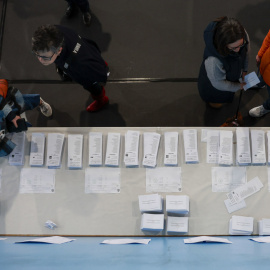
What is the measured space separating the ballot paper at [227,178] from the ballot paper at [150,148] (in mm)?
425

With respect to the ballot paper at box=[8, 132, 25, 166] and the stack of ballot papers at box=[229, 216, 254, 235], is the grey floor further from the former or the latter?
the stack of ballot papers at box=[229, 216, 254, 235]

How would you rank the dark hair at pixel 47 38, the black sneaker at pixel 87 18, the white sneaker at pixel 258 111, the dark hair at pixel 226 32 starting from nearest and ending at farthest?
the dark hair at pixel 226 32
the dark hair at pixel 47 38
the white sneaker at pixel 258 111
the black sneaker at pixel 87 18

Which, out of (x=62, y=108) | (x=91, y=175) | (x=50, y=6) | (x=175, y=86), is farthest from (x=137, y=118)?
(x=50, y=6)

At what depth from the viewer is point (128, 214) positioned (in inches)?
87.1

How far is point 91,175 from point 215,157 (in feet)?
2.95

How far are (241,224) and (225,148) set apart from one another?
53 centimetres

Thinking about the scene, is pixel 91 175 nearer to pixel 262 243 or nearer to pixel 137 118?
pixel 137 118

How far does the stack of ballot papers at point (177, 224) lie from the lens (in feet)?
7.02

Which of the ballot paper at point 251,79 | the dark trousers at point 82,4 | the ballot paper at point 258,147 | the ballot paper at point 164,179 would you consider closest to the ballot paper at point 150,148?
the ballot paper at point 164,179

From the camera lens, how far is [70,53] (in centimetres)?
224

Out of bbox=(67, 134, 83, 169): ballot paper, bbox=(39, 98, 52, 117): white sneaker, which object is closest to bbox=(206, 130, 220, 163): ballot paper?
bbox=(67, 134, 83, 169): ballot paper

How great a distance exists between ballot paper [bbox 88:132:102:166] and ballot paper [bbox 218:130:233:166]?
2.82 ft

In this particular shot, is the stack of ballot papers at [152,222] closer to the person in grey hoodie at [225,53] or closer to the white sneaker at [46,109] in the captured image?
the person in grey hoodie at [225,53]

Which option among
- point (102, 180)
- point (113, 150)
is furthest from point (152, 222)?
point (113, 150)
